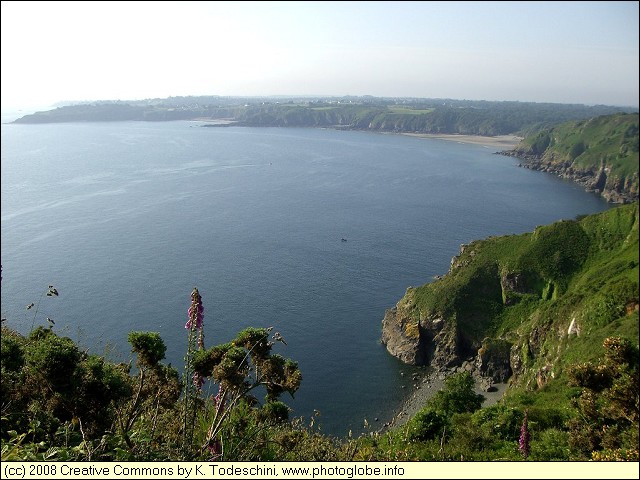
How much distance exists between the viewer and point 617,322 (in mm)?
21344

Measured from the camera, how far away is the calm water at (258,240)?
1205 inches

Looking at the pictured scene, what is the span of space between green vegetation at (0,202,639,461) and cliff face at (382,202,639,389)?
0.81 feet

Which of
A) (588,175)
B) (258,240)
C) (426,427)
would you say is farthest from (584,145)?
A: (426,427)

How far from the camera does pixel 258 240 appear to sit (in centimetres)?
4719

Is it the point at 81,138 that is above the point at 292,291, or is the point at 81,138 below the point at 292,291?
above

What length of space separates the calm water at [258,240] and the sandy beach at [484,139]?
35.8 meters

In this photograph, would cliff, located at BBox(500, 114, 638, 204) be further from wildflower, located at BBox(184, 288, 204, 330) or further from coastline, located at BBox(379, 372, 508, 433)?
wildflower, located at BBox(184, 288, 204, 330)

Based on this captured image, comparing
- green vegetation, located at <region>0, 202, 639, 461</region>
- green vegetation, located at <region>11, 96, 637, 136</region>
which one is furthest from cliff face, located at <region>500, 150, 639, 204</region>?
green vegetation, located at <region>11, 96, 637, 136</region>

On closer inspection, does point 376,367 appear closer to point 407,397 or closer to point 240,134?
point 407,397

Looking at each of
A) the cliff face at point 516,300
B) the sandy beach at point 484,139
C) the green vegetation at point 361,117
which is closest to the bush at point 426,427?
the cliff face at point 516,300

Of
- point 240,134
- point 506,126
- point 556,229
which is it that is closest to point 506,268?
point 556,229

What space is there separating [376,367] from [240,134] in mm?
118045

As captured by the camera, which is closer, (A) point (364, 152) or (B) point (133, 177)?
(B) point (133, 177)

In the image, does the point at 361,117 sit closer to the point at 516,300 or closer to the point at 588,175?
the point at 588,175
